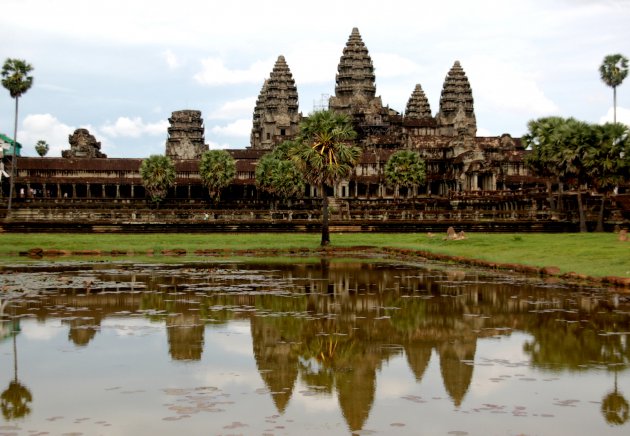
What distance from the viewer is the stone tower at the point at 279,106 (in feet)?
546

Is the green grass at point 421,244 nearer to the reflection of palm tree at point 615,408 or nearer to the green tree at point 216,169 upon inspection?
the reflection of palm tree at point 615,408

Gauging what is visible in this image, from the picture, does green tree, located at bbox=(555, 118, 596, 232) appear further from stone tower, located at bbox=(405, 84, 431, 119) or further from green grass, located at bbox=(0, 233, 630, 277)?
stone tower, located at bbox=(405, 84, 431, 119)

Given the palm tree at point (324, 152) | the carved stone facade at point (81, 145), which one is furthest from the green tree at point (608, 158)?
the carved stone facade at point (81, 145)

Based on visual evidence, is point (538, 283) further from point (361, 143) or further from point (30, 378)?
point (361, 143)

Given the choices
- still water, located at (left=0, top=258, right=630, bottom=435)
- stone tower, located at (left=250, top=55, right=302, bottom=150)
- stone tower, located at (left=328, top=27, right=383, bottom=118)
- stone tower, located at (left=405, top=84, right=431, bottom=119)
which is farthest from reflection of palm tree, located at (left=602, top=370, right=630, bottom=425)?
stone tower, located at (left=405, top=84, right=431, bottom=119)

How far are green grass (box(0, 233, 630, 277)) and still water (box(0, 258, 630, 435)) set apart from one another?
793 cm

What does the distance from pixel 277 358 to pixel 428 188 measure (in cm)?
12216

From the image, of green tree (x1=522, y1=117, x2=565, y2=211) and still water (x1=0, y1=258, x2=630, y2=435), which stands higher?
green tree (x1=522, y1=117, x2=565, y2=211)

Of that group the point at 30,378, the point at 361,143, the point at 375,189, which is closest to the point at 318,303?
the point at 30,378

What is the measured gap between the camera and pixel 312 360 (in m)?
15.0

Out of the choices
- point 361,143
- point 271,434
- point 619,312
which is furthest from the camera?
point 361,143

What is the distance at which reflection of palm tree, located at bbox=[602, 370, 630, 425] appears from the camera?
37.2ft

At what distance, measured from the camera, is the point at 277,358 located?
1530cm

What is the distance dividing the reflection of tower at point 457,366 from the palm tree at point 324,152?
36.3 m
